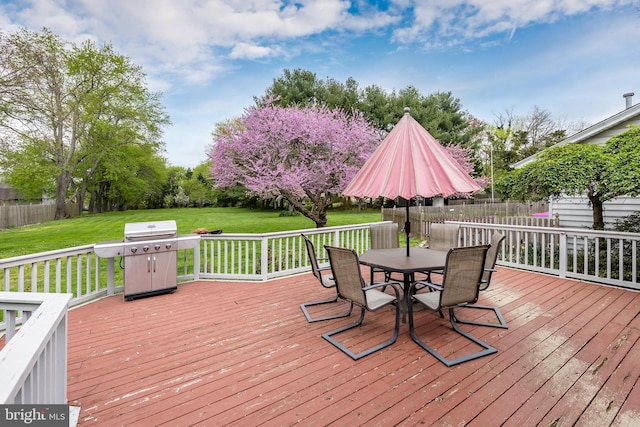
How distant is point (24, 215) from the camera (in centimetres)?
1516

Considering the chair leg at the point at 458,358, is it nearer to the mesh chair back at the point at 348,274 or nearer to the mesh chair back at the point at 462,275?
the mesh chair back at the point at 462,275

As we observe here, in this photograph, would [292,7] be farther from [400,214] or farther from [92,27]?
[400,214]

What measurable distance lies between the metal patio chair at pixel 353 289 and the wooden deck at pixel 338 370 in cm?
10

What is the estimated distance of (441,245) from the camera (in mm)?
4625

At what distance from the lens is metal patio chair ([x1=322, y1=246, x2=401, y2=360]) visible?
9.02ft

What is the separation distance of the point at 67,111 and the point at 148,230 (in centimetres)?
1459

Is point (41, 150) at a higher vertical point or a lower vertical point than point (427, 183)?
higher

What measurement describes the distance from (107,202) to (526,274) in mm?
29543

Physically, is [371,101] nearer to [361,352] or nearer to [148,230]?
[148,230]

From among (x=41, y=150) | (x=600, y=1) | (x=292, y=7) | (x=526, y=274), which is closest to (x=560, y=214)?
(x=526, y=274)

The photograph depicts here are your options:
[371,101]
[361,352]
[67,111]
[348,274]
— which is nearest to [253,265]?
[348,274]

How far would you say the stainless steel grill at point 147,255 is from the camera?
13.4 ft

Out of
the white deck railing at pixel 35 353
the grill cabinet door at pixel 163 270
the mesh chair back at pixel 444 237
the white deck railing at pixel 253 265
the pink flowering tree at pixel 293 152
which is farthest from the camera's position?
the pink flowering tree at pixel 293 152

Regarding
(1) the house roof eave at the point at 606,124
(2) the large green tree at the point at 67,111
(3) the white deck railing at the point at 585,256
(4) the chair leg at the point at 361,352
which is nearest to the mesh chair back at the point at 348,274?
(4) the chair leg at the point at 361,352
